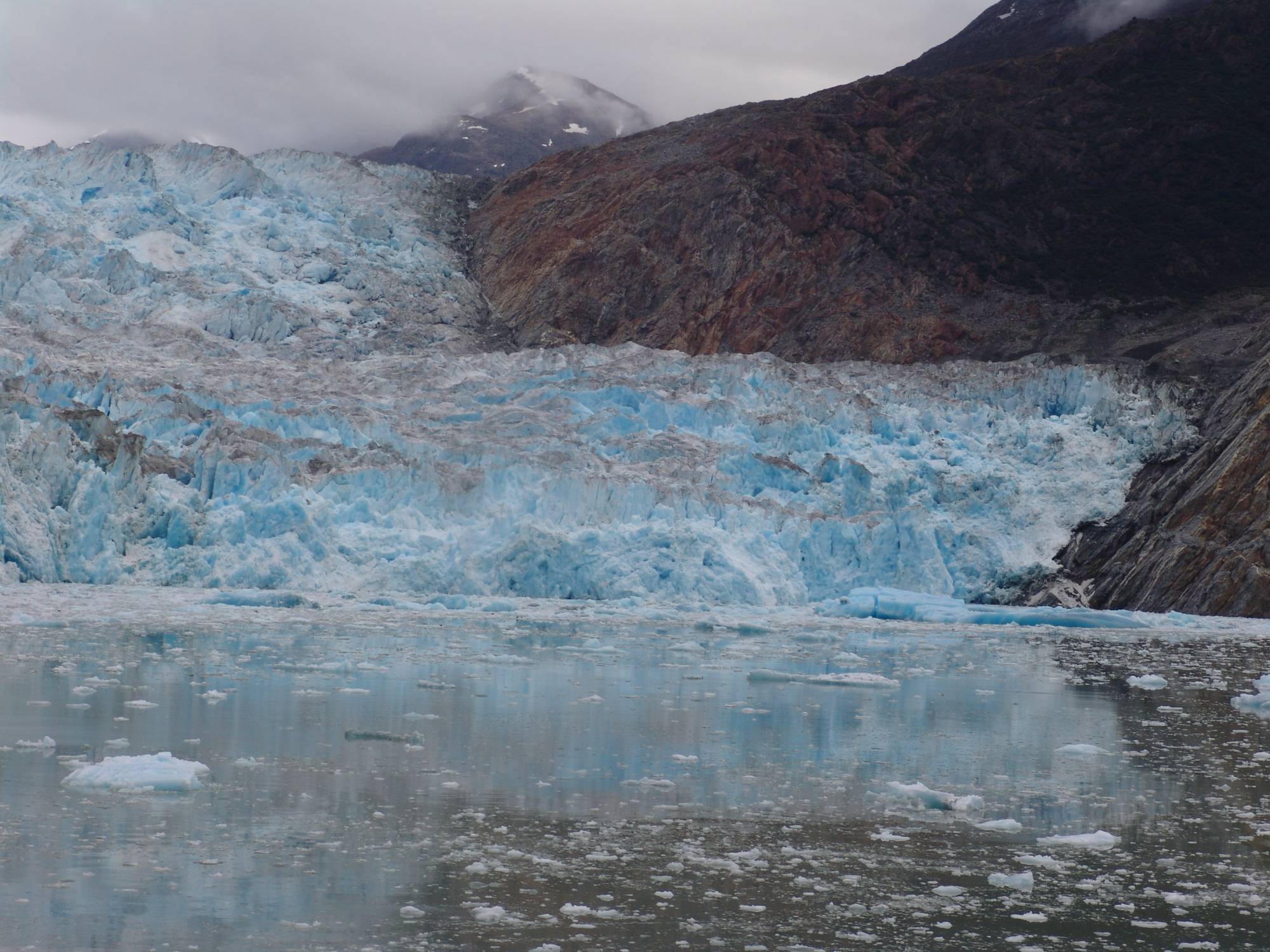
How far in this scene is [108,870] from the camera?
13.7 feet

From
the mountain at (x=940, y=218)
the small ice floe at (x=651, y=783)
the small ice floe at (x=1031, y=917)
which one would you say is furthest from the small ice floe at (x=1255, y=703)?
the mountain at (x=940, y=218)

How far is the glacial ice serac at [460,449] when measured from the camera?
1709cm

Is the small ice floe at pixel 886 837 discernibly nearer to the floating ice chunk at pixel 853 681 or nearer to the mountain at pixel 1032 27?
the floating ice chunk at pixel 853 681

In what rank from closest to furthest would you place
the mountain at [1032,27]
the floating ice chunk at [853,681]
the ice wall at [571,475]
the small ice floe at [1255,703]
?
the small ice floe at [1255,703] → the floating ice chunk at [853,681] → the ice wall at [571,475] → the mountain at [1032,27]

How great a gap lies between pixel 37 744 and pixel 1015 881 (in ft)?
14.3

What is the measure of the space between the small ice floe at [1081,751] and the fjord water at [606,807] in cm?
2

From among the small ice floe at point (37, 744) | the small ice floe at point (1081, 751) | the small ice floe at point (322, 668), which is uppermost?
the small ice floe at point (37, 744)

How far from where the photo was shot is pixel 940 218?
35375 millimetres

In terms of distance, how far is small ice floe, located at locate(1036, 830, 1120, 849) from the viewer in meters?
5.09

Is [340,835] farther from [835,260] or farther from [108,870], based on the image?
[835,260]

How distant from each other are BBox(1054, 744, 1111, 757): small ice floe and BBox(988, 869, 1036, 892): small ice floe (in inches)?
102

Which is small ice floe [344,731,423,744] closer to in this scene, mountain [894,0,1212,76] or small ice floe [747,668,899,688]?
small ice floe [747,668,899,688]

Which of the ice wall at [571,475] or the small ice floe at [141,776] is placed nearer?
the small ice floe at [141,776]

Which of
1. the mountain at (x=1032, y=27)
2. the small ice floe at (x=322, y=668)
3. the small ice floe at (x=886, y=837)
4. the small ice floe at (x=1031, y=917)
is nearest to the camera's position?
the small ice floe at (x=1031, y=917)
